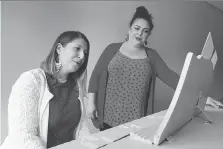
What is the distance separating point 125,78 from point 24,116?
1.23 m

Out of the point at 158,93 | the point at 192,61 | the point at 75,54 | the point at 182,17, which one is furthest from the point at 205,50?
the point at 182,17

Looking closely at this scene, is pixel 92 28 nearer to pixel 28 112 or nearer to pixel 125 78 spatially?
pixel 125 78

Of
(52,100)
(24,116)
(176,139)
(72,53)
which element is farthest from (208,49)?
(24,116)

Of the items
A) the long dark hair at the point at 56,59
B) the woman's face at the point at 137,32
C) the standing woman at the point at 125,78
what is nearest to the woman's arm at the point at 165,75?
the standing woman at the point at 125,78

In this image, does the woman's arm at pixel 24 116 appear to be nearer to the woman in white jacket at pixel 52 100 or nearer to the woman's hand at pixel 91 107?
the woman in white jacket at pixel 52 100

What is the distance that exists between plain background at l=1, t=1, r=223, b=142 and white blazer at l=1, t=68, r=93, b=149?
0.42m

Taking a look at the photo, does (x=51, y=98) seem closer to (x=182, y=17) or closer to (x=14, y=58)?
(x=14, y=58)

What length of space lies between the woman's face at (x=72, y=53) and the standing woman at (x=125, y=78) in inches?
25.3

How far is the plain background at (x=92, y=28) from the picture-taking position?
1504mm

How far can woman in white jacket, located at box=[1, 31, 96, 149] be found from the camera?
1.03m

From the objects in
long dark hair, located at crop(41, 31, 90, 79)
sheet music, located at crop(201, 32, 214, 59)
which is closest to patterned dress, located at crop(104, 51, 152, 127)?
long dark hair, located at crop(41, 31, 90, 79)

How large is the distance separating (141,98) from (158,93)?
1.27ft

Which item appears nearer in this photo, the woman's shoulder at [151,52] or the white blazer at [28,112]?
the white blazer at [28,112]

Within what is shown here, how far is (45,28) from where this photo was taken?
164cm
